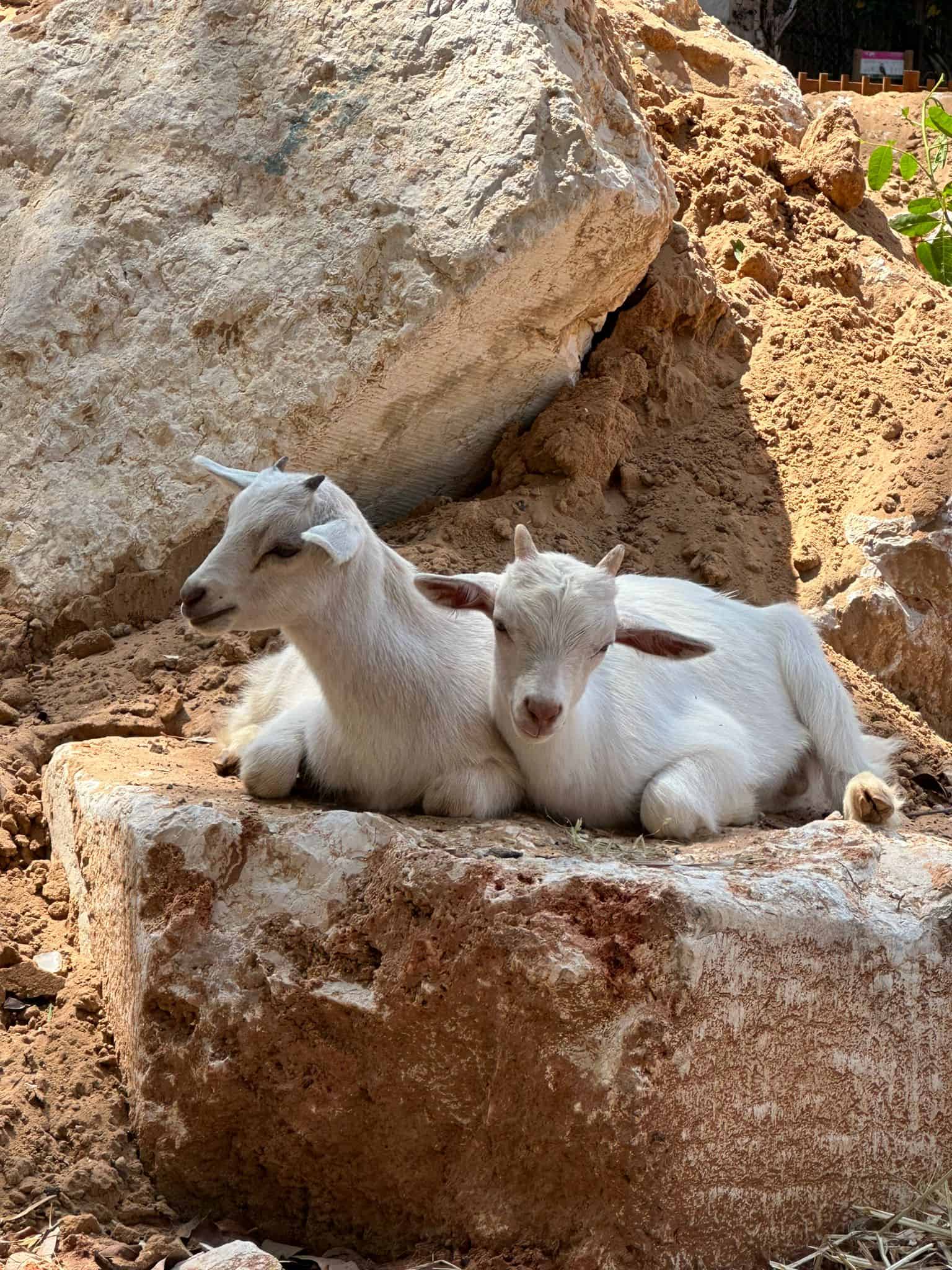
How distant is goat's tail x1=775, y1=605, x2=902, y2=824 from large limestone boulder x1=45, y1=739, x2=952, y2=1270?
2.83 feet

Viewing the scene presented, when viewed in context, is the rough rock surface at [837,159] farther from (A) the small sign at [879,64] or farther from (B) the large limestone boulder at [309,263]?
(A) the small sign at [879,64]

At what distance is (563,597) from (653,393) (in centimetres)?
274

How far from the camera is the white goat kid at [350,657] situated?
3.85m

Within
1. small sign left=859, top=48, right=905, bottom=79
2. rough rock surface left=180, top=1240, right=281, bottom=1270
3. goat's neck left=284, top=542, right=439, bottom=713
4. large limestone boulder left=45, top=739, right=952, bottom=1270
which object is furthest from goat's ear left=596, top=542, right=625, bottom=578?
small sign left=859, top=48, right=905, bottom=79

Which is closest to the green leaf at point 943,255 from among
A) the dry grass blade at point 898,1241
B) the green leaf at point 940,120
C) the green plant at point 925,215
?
the green plant at point 925,215

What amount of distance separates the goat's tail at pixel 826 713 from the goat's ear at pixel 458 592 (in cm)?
127

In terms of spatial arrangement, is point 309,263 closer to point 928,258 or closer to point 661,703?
point 661,703

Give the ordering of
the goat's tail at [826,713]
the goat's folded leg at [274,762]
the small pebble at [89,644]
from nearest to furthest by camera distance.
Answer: the goat's folded leg at [274,762]
the goat's tail at [826,713]
the small pebble at [89,644]

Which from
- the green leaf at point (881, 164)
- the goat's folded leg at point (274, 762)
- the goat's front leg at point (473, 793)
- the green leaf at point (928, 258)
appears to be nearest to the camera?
the goat's front leg at point (473, 793)

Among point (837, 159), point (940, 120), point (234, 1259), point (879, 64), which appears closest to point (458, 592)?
point (234, 1259)

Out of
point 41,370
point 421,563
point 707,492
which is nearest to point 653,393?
point 707,492

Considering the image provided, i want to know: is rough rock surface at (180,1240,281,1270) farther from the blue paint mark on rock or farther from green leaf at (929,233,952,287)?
green leaf at (929,233,952,287)

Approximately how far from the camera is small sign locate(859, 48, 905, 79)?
11.4 metres

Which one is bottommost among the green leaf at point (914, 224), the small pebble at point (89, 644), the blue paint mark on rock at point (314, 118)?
the small pebble at point (89, 644)
